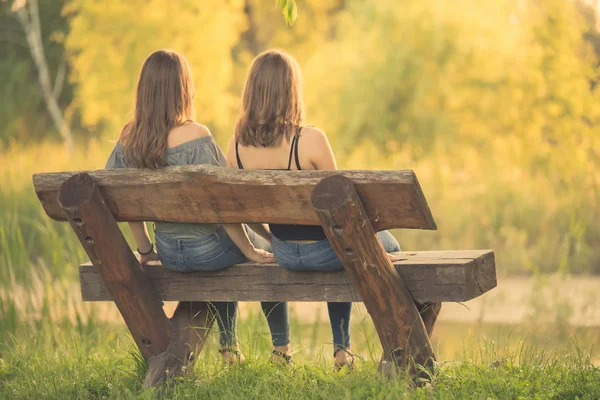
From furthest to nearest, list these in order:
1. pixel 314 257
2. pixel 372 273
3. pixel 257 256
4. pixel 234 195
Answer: pixel 257 256 < pixel 314 257 < pixel 234 195 < pixel 372 273

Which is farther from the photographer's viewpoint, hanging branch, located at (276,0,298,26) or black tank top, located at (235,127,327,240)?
hanging branch, located at (276,0,298,26)

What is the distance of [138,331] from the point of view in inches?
148

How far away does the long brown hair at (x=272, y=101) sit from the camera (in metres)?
3.64

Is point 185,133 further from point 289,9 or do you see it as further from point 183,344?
point 183,344

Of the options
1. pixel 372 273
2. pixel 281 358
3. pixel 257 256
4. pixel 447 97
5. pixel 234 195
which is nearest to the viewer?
pixel 372 273

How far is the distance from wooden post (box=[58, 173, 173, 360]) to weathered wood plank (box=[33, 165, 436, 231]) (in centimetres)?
7

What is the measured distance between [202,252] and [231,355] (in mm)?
540

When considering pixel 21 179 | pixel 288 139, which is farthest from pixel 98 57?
pixel 288 139

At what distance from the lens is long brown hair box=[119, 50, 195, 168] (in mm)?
3744

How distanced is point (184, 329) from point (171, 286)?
0.62ft

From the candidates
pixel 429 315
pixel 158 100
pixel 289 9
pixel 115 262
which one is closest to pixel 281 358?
pixel 429 315

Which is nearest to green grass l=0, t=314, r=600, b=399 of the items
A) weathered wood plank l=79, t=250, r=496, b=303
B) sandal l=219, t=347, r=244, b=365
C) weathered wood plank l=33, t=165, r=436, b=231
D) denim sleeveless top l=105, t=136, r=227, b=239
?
sandal l=219, t=347, r=244, b=365

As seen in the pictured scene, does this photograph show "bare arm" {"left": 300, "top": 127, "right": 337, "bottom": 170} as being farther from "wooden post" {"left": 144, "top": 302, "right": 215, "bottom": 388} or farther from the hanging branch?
"wooden post" {"left": 144, "top": 302, "right": 215, "bottom": 388}

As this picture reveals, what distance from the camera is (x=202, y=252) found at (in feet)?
12.1
